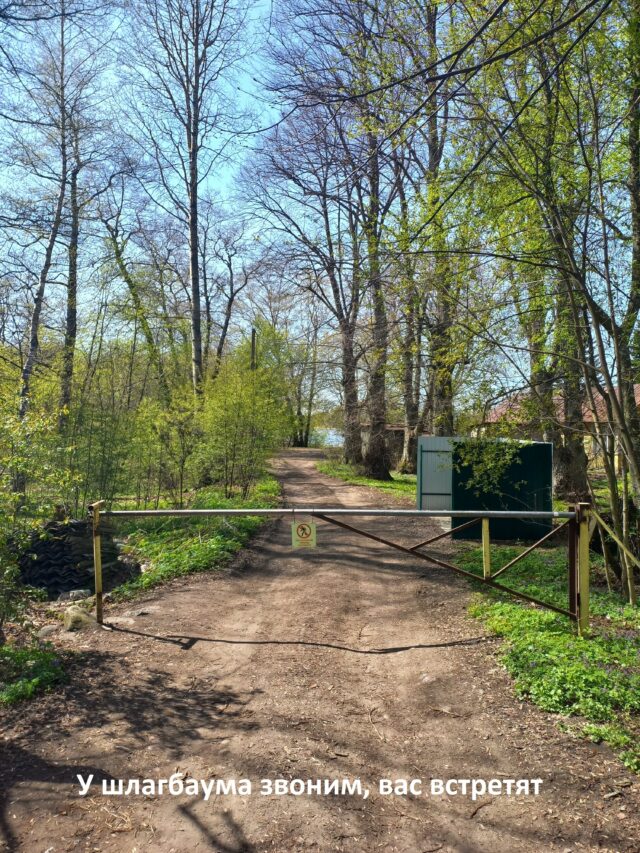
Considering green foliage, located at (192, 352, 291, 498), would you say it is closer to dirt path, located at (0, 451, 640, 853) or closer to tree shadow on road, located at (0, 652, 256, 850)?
dirt path, located at (0, 451, 640, 853)

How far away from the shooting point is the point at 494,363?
26.5ft

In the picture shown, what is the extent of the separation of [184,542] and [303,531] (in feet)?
15.2

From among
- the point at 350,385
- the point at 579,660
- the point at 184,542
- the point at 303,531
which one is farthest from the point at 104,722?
the point at 350,385

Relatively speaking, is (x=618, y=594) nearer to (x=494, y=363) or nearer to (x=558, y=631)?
(x=558, y=631)

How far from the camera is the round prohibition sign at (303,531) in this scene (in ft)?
19.6

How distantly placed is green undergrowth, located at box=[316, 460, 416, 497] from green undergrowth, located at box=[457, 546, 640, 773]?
11324 mm

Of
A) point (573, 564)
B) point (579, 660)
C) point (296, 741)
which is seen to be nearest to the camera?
point (296, 741)

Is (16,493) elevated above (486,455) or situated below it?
below

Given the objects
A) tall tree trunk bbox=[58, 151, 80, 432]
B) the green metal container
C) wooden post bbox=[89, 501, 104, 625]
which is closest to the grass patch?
wooden post bbox=[89, 501, 104, 625]

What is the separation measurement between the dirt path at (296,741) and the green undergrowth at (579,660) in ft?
0.56

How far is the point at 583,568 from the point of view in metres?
5.36

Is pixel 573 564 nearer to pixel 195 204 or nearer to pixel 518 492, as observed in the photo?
pixel 518 492

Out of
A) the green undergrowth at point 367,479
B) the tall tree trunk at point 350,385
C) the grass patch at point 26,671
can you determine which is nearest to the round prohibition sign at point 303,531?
the grass patch at point 26,671

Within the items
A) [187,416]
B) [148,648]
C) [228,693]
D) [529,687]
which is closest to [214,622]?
[148,648]
